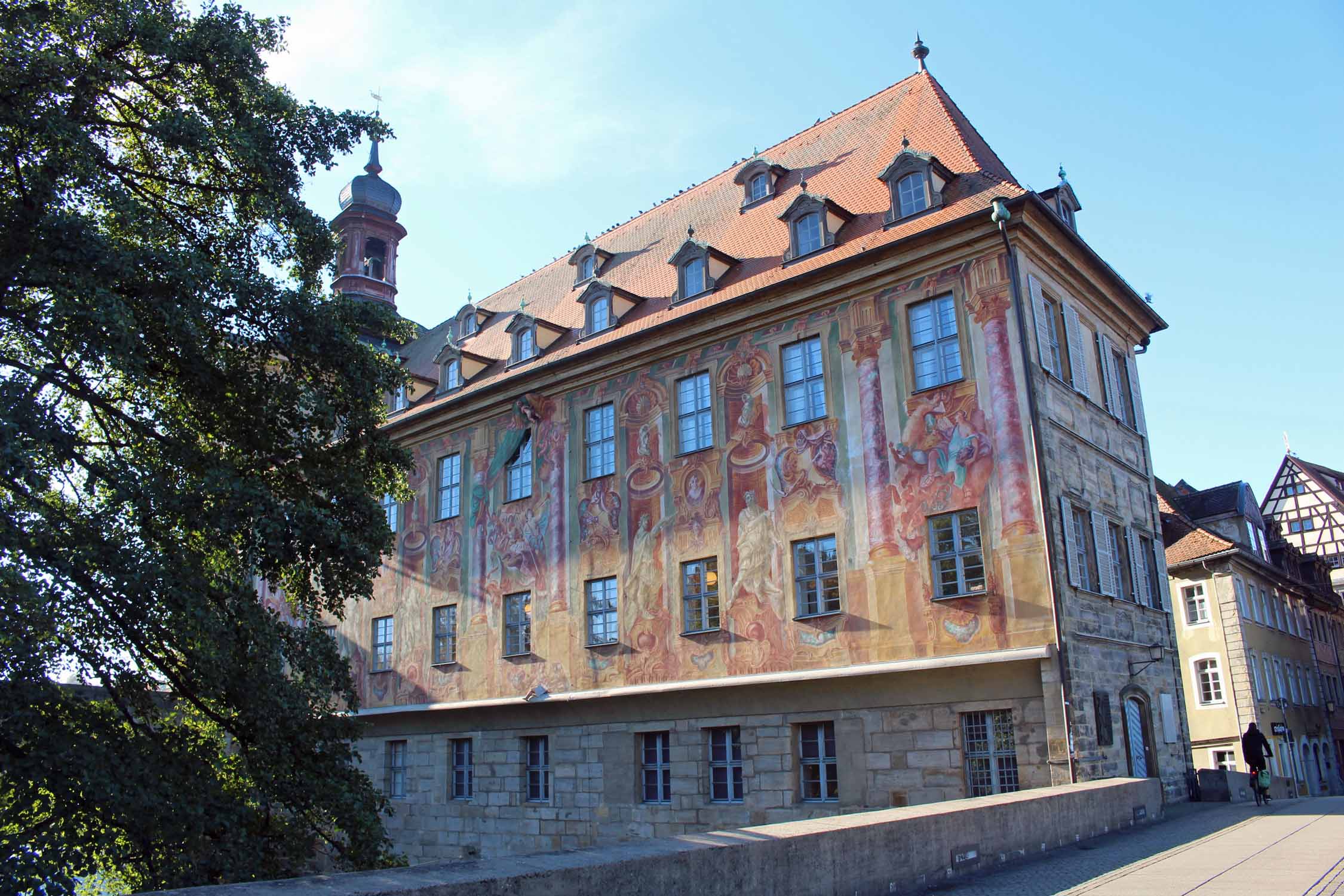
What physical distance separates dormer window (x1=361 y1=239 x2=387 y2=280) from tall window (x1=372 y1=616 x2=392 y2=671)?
649 inches

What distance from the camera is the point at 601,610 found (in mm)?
19672

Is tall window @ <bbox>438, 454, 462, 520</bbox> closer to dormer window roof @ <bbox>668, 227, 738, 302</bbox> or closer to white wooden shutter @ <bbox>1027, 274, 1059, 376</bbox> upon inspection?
dormer window roof @ <bbox>668, 227, 738, 302</bbox>

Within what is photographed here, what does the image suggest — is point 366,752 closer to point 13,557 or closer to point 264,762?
point 264,762

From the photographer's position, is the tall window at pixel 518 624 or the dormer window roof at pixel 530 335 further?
the dormer window roof at pixel 530 335

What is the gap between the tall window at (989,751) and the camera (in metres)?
14.3

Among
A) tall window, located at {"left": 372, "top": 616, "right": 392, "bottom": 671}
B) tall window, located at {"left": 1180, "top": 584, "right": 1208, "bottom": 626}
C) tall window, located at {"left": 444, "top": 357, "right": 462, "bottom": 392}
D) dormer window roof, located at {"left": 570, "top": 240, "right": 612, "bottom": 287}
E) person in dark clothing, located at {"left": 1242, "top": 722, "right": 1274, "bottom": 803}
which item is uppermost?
dormer window roof, located at {"left": 570, "top": 240, "right": 612, "bottom": 287}

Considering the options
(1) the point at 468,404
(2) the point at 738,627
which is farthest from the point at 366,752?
(2) the point at 738,627

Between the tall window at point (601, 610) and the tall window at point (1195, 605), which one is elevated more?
the tall window at point (1195, 605)

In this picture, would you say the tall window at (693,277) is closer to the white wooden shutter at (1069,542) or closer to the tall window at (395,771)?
the white wooden shutter at (1069,542)

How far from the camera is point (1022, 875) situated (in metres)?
8.18

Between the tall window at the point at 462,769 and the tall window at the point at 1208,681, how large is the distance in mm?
23712

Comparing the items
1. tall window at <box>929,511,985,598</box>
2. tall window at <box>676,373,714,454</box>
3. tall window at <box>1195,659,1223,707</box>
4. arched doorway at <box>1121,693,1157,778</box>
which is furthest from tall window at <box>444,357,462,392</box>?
tall window at <box>1195,659,1223,707</box>

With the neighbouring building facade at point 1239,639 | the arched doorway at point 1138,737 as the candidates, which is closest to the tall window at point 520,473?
the arched doorway at point 1138,737

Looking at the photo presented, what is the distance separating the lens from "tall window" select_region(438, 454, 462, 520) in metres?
23.6
